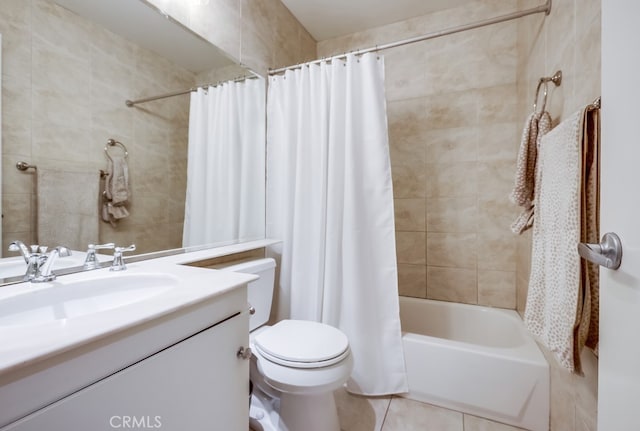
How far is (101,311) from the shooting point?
664 millimetres

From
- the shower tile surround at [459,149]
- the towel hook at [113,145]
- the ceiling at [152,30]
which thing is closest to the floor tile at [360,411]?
the shower tile surround at [459,149]

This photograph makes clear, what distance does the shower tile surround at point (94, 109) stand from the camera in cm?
85

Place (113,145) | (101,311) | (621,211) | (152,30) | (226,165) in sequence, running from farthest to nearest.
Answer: (226,165) < (152,30) < (113,145) < (101,311) < (621,211)

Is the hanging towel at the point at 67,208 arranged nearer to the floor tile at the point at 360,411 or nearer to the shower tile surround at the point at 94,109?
the shower tile surround at the point at 94,109

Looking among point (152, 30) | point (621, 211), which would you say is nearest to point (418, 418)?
point (621, 211)

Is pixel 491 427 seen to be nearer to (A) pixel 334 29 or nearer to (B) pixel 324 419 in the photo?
(B) pixel 324 419

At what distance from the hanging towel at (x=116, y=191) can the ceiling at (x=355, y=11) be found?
1.60m

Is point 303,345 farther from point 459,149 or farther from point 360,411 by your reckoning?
point 459,149

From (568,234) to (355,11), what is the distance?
198cm

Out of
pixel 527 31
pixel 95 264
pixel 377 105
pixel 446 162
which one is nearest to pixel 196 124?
pixel 95 264

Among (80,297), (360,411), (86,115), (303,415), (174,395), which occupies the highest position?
(86,115)

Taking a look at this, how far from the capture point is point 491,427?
1.37 metres

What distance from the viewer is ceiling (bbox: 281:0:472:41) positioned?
6.44 ft

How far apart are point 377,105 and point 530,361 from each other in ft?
4.68
